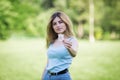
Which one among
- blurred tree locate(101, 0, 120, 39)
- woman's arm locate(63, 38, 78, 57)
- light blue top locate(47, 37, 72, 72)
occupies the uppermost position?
woman's arm locate(63, 38, 78, 57)

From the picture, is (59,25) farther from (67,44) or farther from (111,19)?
(111,19)

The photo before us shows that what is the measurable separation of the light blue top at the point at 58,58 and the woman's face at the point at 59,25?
17cm

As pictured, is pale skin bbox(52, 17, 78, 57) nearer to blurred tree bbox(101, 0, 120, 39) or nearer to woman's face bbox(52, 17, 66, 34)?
woman's face bbox(52, 17, 66, 34)

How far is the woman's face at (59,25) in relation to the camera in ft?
11.7

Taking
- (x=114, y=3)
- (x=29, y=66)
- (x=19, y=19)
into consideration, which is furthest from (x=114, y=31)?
(x=29, y=66)

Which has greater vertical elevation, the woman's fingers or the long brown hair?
the long brown hair

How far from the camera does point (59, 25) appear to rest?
357 centimetres

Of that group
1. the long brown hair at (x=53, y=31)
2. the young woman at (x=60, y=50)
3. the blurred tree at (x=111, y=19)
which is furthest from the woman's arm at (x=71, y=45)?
the blurred tree at (x=111, y=19)

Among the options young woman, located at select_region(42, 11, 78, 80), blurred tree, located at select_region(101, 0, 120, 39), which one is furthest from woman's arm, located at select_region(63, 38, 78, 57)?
blurred tree, located at select_region(101, 0, 120, 39)

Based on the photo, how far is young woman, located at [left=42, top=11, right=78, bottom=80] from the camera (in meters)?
3.46

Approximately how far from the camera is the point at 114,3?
34562mm

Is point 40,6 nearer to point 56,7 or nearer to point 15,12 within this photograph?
point 56,7

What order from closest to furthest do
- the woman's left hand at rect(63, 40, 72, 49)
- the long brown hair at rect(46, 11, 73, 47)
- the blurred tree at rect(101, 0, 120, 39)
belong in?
the woman's left hand at rect(63, 40, 72, 49) → the long brown hair at rect(46, 11, 73, 47) → the blurred tree at rect(101, 0, 120, 39)

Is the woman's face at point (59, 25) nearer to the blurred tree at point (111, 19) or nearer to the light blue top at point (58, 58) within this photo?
the light blue top at point (58, 58)
